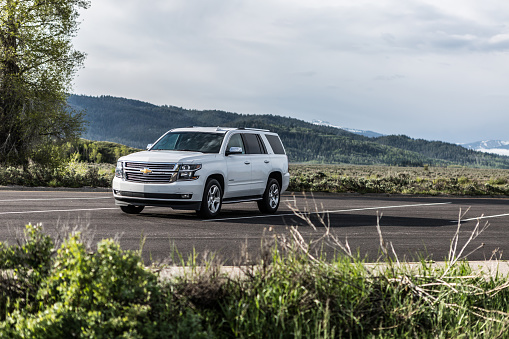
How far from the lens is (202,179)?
44.5ft

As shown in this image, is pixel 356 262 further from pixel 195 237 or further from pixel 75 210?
pixel 75 210

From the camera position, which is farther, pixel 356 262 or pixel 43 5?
pixel 43 5

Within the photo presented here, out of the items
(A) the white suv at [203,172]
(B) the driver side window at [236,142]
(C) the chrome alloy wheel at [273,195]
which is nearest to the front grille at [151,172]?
(A) the white suv at [203,172]

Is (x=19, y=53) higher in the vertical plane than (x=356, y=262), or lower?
higher

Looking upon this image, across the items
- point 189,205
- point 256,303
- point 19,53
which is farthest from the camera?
point 19,53

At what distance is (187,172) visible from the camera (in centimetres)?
1346

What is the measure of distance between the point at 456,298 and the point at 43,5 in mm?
30925

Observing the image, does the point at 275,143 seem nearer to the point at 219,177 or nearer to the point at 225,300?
the point at 219,177

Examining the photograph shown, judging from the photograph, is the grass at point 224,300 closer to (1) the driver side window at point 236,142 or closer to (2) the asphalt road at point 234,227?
(2) the asphalt road at point 234,227

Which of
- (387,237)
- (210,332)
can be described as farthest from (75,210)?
(210,332)

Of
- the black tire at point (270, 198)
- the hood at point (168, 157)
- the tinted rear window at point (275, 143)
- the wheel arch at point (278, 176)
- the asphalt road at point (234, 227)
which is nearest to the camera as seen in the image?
the asphalt road at point (234, 227)

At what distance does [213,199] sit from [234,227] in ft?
5.58

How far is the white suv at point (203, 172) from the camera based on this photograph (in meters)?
13.5

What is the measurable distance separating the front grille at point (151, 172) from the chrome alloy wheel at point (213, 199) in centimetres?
103
